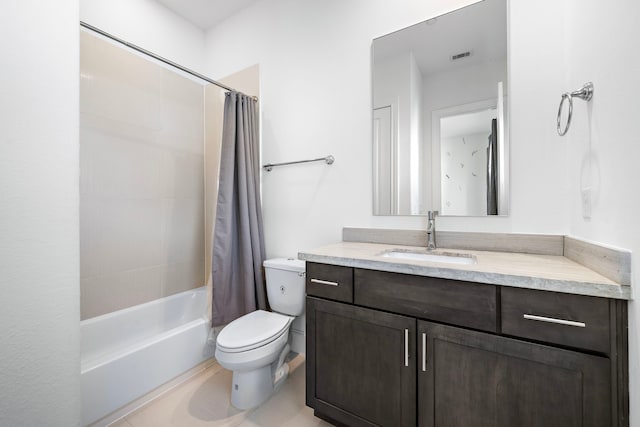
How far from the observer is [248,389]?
60.2 inches

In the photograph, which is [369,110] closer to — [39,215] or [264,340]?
[264,340]

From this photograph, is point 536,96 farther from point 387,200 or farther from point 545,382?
point 545,382

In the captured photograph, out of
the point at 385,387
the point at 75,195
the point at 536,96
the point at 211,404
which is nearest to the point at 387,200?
the point at 536,96

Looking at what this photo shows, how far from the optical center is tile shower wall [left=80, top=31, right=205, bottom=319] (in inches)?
71.5

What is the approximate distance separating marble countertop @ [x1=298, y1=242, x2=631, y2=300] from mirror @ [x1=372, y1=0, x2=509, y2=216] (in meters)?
0.33

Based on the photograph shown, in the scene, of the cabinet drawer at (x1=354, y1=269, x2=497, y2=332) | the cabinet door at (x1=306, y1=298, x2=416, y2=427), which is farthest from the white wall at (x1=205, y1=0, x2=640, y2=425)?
the cabinet door at (x1=306, y1=298, x2=416, y2=427)

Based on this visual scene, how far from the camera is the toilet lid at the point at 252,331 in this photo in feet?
4.70

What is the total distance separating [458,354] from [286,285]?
112 cm

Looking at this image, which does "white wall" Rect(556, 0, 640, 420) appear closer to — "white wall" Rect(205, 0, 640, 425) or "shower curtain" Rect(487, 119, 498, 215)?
"white wall" Rect(205, 0, 640, 425)

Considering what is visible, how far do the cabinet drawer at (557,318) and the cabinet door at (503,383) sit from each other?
0.04 meters

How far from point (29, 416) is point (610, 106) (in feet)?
7.22

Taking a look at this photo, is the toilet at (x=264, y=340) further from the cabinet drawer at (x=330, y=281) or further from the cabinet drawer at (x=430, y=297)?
the cabinet drawer at (x=430, y=297)

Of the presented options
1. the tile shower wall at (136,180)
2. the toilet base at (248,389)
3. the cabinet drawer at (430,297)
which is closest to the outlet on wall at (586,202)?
the cabinet drawer at (430,297)

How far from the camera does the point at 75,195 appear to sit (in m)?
1.03
